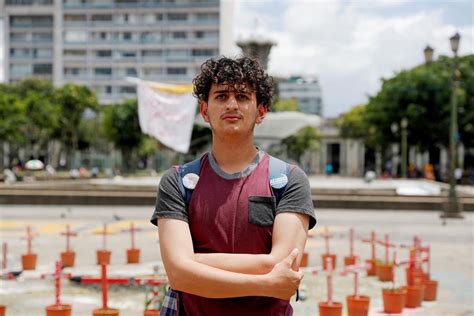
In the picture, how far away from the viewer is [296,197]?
302cm

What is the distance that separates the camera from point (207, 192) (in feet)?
9.81

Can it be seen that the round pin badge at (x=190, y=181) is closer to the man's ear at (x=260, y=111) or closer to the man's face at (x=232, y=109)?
the man's face at (x=232, y=109)

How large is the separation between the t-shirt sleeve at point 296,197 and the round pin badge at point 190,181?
13.4 inches

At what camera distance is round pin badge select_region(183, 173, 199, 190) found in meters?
3.02

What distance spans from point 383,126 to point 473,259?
4950 cm

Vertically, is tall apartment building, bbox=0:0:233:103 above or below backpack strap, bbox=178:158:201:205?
above

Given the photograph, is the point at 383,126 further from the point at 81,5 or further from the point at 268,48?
the point at 81,5

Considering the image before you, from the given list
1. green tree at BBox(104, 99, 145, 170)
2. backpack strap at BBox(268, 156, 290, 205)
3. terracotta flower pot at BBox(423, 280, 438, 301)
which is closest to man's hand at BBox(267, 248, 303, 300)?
backpack strap at BBox(268, 156, 290, 205)

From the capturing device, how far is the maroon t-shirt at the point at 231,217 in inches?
115

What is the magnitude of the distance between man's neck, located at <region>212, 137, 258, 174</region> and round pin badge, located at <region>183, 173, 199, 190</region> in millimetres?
118

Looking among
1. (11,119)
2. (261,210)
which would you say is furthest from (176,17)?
(261,210)

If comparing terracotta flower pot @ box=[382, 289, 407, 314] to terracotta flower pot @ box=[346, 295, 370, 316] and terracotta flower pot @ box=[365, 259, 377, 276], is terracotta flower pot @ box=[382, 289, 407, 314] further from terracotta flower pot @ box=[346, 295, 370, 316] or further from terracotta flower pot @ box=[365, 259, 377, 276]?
terracotta flower pot @ box=[365, 259, 377, 276]

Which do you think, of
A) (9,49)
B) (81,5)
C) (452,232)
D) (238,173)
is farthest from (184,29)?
(238,173)

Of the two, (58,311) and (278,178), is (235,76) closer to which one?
(278,178)
